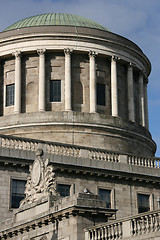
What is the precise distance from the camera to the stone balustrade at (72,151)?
37719mm

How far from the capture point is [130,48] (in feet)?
175

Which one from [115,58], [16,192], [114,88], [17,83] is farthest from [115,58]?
[16,192]

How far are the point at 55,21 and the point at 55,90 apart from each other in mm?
6559

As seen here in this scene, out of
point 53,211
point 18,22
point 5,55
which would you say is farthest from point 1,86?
point 53,211

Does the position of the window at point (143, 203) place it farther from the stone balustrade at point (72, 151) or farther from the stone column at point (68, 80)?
the stone column at point (68, 80)

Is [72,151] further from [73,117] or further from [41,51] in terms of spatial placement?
[41,51]

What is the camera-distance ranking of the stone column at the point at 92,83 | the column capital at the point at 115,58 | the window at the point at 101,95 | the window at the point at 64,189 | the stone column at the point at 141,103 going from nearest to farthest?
the window at the point at 64,189 < the stone column at the point at 92,83 < the window at the point at 101,95 < the column capital at the point at 115,58 < the stone column at the point at 141,103

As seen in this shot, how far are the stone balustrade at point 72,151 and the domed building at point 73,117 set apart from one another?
64 mm

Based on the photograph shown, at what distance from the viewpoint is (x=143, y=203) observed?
39.1 m

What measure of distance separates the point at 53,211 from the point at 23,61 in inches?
1006

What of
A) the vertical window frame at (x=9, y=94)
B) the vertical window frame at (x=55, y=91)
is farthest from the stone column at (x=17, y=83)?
the vertical window frame at (x=55, y=91)

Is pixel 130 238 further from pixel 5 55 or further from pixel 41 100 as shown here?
pixel 5 55

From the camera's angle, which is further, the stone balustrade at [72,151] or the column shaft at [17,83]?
the column shaft at [17,83]

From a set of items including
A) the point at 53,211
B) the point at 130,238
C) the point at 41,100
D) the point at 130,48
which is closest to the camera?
the point at 130,238
